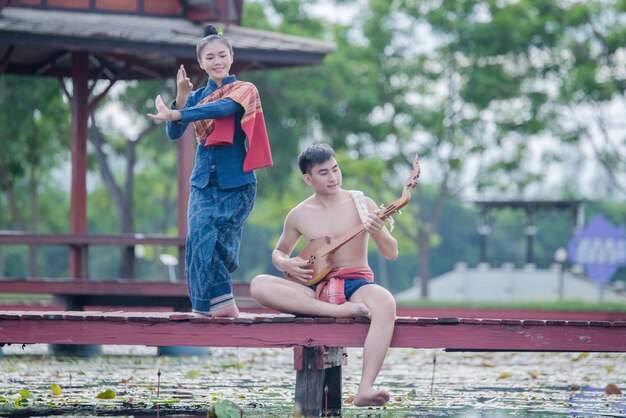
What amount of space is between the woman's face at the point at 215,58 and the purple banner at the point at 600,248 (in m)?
24.8

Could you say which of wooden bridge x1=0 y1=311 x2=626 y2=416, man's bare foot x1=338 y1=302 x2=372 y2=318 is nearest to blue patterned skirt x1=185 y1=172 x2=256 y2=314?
wooden bridge x1=0 y1=311 x2=626 y2=416

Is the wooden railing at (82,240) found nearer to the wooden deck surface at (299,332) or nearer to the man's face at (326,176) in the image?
the wooden deck surface at (299,332)

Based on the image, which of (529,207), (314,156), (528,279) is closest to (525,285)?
(528,279)

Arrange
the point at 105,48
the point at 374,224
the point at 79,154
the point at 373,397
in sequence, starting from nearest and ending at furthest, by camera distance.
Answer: the point at 373,397
the point at 374,224
the point at 105,48
the point at 79,154

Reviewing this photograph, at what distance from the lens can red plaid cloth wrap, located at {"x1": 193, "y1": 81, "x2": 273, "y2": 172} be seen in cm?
688

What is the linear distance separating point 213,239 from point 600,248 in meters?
25.7

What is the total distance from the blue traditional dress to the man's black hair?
12.0 inches

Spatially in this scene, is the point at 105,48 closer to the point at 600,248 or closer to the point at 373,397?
the point at 373,397

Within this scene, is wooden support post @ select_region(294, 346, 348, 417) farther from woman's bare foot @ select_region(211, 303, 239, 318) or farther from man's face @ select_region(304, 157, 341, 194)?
man's face @ select_region(304, 157, 341, 194)

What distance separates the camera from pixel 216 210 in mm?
6871

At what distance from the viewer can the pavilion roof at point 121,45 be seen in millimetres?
13516

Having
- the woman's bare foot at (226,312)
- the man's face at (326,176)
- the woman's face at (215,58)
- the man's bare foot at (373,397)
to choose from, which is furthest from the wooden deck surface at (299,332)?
the woman's face at (215,58)

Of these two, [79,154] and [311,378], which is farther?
[79,154]

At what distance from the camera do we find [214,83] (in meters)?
7.15
